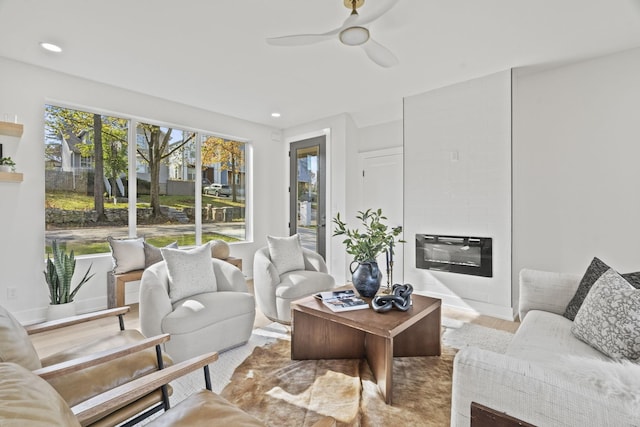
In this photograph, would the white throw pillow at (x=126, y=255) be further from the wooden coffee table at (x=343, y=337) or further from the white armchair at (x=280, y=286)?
the wooden coffee table at (x=343, y=337)

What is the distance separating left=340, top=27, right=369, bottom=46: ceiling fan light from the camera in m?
2.15

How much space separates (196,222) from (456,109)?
3848 millimetres

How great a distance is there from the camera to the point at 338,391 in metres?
1.96

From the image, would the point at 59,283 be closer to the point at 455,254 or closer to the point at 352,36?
the point at 352,36

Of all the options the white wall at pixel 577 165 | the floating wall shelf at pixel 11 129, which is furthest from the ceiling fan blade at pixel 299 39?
the floating wall shelf at pixel 11 129

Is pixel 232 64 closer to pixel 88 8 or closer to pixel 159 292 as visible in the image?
pixel 88 8

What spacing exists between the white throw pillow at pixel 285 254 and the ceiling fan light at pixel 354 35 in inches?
81.8

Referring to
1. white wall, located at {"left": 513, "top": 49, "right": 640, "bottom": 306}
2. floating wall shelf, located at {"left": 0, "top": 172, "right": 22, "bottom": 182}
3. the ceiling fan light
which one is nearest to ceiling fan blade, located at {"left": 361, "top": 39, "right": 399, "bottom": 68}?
the ceiling fan light

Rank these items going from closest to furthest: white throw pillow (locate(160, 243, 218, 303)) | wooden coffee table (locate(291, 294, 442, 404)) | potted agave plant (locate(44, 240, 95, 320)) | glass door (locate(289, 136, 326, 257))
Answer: wooden coffee table (locate(291, 294, 442, 404)) < white throw pillow (locate(160, 243, 218, 303)) < potted agave plant (locate(44, 240, 95, 320)) < glass door (locate(289, 136, 326, 257))

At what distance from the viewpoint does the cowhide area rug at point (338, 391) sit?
172 cm

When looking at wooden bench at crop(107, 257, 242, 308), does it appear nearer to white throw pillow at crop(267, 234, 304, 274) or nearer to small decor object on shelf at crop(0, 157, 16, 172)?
small decor object on shelf at crop(0, 157, 16, 172)

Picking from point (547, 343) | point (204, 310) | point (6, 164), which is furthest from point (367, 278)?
point (6, 164)

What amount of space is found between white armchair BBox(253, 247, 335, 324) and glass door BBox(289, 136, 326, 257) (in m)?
1.82

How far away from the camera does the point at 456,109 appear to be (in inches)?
144
